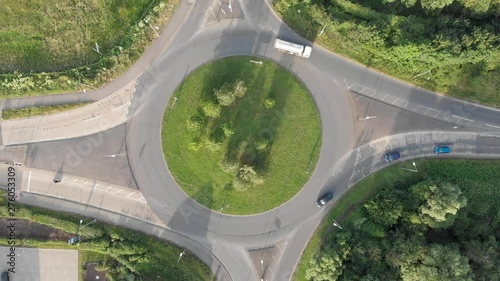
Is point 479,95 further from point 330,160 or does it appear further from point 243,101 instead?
point 243,101

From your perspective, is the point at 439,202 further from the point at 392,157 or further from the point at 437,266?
the point at 392,157

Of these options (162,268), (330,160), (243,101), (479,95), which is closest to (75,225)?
(162,268)

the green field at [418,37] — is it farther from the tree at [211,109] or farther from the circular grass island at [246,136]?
the tree at [211,109]

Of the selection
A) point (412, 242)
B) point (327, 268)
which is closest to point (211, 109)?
point (327, 268)

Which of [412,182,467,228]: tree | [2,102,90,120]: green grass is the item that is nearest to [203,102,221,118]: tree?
[2,102,90,120]: green grass

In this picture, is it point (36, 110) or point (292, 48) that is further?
point (36, 110)

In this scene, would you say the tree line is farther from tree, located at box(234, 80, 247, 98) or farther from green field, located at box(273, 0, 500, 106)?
tree, located at box(234, 80, 247, 98)
